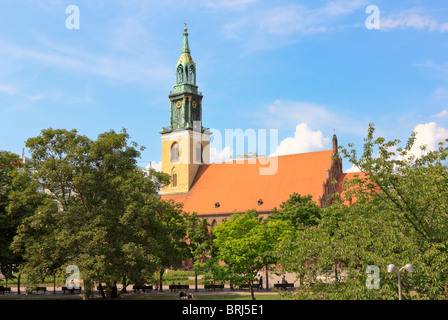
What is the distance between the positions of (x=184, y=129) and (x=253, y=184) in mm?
18041

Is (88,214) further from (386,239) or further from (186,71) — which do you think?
(186,71)

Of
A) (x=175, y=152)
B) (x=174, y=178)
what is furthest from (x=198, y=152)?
(x=174, y=178)

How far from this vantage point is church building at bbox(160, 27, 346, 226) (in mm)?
71144

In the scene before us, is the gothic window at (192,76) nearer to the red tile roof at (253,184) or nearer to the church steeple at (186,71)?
the church steeple at (186,71)

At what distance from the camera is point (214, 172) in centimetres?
8406

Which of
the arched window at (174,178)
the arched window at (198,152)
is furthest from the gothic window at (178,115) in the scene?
the arched window at (174,178)

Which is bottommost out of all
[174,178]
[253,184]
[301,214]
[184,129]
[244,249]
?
[244,249]

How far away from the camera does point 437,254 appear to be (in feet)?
65.4

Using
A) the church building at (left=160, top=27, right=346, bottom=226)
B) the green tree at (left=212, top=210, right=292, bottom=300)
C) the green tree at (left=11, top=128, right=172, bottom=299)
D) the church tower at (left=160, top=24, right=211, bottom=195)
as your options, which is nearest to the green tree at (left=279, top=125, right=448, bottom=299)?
the green tree at (left=212, top=210, right=292, bottom=300)

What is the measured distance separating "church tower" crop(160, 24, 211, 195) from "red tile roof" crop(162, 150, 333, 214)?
94.3 inches

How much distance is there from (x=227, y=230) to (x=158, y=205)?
6494 mm
